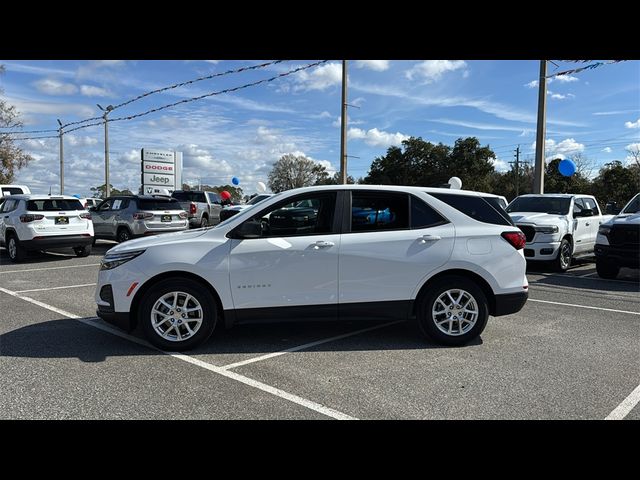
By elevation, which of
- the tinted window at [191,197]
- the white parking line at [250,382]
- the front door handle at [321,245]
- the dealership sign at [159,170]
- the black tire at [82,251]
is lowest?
the white parking line at [250,382]

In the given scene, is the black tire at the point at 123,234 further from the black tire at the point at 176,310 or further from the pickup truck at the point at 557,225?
the pickup truck at the point at 557,225

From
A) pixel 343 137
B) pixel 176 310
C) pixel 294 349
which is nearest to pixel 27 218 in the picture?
pixel 176 310

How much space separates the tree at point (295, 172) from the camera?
69125mm

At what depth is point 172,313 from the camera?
4.87 meters

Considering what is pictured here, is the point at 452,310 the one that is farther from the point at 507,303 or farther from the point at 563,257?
the point at 563,257

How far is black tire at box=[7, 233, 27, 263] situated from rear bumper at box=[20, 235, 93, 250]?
160 mm

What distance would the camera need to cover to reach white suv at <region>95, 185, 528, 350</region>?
486 centimetres

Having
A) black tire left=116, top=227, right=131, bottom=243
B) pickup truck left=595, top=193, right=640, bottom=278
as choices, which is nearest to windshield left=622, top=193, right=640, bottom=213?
pickup truck left=595, top=193, right=640, bottom=278

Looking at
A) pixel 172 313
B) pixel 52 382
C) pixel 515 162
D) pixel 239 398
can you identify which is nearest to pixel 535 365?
pixel 239 398

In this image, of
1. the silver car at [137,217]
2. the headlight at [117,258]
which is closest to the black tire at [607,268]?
the headlight at [117,258]

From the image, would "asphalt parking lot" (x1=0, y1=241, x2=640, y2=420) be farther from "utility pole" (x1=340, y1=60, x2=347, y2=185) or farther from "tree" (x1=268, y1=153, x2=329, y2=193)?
"tree" (x1=268, y1=153, x2=329, y2=193)

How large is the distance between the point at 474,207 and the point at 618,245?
6045 millimetres

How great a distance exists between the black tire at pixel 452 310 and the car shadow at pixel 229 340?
0.15 m
